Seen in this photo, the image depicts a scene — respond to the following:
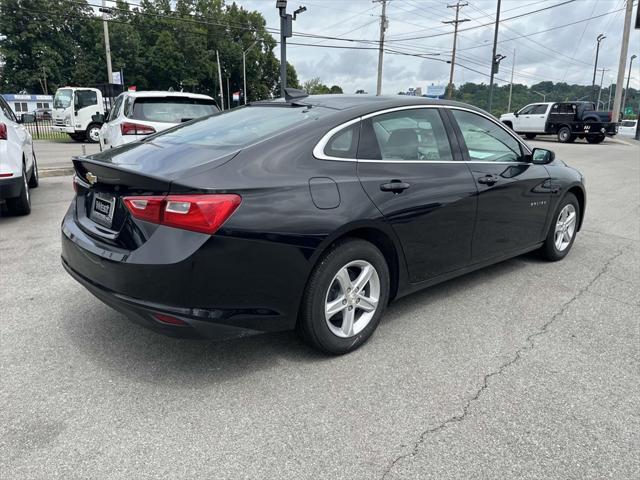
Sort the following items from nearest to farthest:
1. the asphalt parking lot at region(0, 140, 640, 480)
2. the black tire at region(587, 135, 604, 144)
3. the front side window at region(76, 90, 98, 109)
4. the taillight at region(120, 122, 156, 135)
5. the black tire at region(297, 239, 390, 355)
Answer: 1. the asphalt parking lot at region(0, 140, 640, 480)
2. the black tire at region(297, 239, 390, 355)
3. the taillight at region(120, 122, 156, 135)
4. the front side window at region(76, 90, 98, 109)
5. the black tire at region(587, 135, 604, 144)

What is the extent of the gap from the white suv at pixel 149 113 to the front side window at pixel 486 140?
5.68 m

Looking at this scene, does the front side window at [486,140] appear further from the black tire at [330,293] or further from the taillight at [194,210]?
the taillight at [194,210]

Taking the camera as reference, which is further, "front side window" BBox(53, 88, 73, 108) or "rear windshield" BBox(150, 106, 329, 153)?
"front side window" BBox(53, 88, 73, 108)

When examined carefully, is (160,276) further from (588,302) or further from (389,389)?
(588,302)

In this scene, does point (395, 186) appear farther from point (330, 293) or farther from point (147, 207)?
point (147, 207)

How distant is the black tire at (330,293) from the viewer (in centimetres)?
A: 288

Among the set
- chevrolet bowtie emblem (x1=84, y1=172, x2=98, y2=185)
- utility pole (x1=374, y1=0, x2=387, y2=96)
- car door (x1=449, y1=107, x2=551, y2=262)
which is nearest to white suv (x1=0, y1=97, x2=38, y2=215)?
chevrolet bowtie emblem (x1=84, y1=172, x2=98, y2=185)

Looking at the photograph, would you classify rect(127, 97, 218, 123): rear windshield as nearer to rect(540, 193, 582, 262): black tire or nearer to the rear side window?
rect(540, 193, 582, 262): black tire

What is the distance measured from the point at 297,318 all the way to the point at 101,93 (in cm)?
2072

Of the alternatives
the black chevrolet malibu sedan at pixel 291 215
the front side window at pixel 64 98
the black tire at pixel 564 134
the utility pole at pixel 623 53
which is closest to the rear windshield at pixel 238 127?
the black chevrolet malibu sedan at pixel 291 215

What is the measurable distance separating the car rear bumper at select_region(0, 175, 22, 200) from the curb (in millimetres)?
4634

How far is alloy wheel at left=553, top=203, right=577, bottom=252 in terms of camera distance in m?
5.07

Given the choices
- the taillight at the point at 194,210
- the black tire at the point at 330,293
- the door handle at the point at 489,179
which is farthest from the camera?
the door handle at the point at 489,179

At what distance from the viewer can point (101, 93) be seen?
67.6 feet
